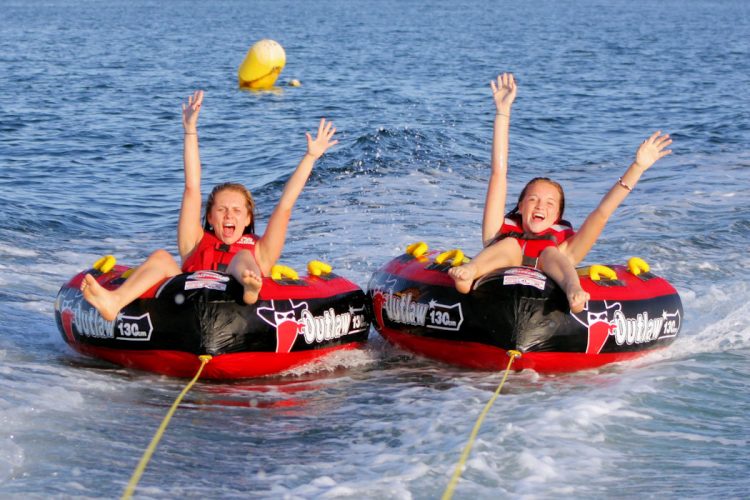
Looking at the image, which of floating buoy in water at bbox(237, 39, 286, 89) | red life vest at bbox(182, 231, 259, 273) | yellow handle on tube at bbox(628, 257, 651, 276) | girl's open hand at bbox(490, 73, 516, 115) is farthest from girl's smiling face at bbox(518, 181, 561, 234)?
floating buoy in water at bbox(237, 39, 286, 89)

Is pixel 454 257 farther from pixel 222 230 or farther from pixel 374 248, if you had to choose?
pixel 374 248

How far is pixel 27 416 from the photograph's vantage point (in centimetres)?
518

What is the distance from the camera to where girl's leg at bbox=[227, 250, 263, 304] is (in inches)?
216

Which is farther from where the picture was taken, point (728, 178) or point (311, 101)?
point (311, 101)

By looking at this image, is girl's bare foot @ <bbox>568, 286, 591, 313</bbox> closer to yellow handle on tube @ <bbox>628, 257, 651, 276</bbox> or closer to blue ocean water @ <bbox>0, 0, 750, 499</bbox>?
blue ocean water @ <bbox>0, 0, 750, 499</bbox>

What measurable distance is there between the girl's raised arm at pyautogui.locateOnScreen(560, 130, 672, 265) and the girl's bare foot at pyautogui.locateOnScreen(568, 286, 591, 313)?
1.51 feet

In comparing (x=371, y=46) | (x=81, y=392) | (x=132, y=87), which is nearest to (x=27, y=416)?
(x=81, y=392)

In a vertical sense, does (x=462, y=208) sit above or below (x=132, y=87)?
below

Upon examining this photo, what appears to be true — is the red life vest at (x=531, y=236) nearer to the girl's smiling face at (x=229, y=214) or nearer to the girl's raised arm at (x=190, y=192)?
the girl's smiling face at (x=229, y=214)

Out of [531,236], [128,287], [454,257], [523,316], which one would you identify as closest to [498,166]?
[531,236]

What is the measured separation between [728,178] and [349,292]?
325 inches

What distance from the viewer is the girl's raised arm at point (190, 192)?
6113 mm

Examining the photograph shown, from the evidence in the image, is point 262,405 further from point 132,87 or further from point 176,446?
point 132,87

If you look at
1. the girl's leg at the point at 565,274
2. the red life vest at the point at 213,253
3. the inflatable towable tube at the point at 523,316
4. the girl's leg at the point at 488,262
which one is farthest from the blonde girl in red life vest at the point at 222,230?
the girl's leg at the point at 565,274
